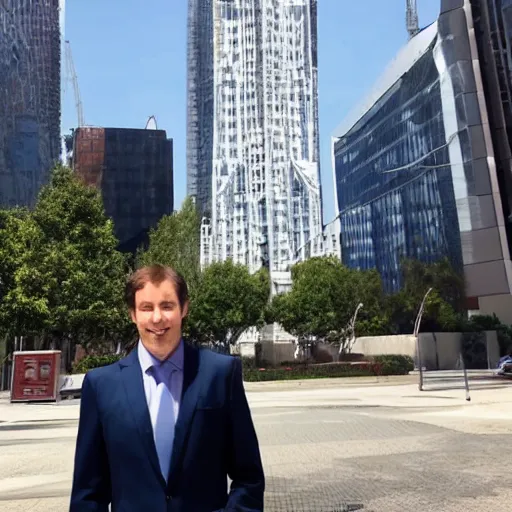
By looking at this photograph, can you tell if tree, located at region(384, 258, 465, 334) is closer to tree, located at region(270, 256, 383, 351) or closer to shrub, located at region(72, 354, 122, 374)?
tree, located at region(270, 256, 383, 351)

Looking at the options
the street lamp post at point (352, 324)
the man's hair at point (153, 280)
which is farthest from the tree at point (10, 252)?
the man's hair at point (153, 280)

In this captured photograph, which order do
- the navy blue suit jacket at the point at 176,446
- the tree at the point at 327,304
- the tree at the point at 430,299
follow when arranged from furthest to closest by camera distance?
the tree at the point at 327,304 → the tree at the point at 430,299 → the navy blue suit jacket at the point at 176,446

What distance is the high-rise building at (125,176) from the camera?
101438 millimetres

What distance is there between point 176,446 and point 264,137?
302 ft

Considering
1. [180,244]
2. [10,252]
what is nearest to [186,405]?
[10,252]

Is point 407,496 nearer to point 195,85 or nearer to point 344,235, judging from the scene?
point 344,235

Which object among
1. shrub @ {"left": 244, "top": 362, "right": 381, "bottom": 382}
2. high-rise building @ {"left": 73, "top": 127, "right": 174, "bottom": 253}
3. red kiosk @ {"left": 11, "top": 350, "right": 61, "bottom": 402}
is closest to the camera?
red kiosk @ {"left": 11, "top": 350, "right": 61, "bottom": 402}

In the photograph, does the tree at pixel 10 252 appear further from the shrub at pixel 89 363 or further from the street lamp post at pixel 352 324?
the street lamp post at pixel 352 324

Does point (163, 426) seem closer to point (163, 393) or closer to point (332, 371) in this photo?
point (163, 393)

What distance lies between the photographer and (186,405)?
2.45 meters

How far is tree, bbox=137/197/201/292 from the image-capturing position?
52.1m

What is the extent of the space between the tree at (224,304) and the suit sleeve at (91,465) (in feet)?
157

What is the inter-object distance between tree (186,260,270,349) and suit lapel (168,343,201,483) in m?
47.9

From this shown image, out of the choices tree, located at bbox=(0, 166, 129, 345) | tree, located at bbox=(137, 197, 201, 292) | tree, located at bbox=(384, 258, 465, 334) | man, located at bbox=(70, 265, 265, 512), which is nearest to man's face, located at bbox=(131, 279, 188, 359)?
man, located at bbox=(70, 265, 265, 512)
